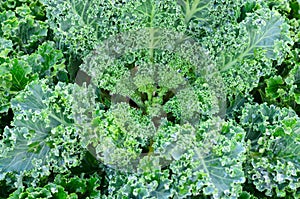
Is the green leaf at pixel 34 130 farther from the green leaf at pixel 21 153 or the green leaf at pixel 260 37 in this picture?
the green leaf at pixel 260 37

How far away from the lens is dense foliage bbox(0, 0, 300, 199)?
94.0 inches

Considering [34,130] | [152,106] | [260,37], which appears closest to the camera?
[34,130]

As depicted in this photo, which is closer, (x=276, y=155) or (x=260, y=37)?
(x=276, y=155)

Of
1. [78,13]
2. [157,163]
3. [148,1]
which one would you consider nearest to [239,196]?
[157,163]

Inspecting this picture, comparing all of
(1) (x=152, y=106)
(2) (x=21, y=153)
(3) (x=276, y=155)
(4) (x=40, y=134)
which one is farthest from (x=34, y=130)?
(3) (x=276, y=155)

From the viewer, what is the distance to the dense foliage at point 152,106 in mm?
2387

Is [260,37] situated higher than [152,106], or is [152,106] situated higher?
[260,37]

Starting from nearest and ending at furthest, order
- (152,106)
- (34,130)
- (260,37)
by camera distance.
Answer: (34,130) → (152,106) → (260,37)

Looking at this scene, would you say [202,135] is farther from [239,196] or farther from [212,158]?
[239,196]

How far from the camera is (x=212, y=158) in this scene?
2.38m

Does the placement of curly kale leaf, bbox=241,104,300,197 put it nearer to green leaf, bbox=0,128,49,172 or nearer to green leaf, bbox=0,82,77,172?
green leaf, bbox=0,82,77,172

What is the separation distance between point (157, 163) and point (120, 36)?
782mm

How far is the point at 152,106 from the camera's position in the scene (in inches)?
103

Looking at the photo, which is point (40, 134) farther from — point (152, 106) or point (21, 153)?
point (152, 106)
